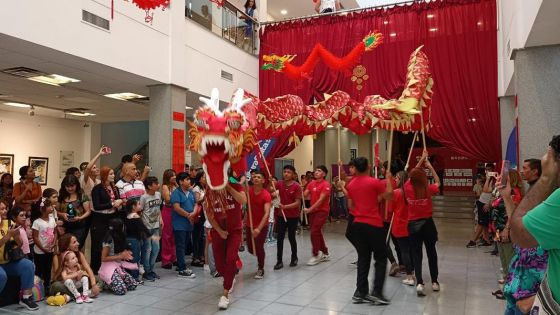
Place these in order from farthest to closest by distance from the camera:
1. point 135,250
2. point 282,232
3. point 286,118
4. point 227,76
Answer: point 227,76
point 282,232
point 286,118
point 135,250

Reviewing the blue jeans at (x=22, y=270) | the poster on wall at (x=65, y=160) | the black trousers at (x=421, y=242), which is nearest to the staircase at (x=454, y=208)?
the black trousers at (x=421, y=242)

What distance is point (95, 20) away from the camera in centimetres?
585

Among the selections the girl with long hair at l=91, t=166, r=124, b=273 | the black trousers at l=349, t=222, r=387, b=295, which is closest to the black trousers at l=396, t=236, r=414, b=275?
the black trousers at l=349, t=222, r=387, b=295

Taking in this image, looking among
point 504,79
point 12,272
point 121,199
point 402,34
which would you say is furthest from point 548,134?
point 12,272

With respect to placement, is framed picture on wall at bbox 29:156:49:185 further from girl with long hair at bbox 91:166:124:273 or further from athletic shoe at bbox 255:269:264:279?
athletic shoe at bbox 255:269:264:279

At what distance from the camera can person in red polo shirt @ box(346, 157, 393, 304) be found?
163 inches

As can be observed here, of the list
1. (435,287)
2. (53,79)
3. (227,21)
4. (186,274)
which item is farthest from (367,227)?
(227,21)

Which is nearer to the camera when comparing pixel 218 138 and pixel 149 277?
pixel 218 138

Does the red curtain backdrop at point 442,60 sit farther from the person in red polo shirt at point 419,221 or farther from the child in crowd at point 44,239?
the child in crowd at point 44,239

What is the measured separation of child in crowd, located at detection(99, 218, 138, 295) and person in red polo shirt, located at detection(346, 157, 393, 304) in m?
2.46

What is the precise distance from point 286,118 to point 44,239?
10.4 feet

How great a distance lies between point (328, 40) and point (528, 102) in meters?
5.01

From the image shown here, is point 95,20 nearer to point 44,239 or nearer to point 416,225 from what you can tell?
point 44,239

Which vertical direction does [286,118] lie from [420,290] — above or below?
above
